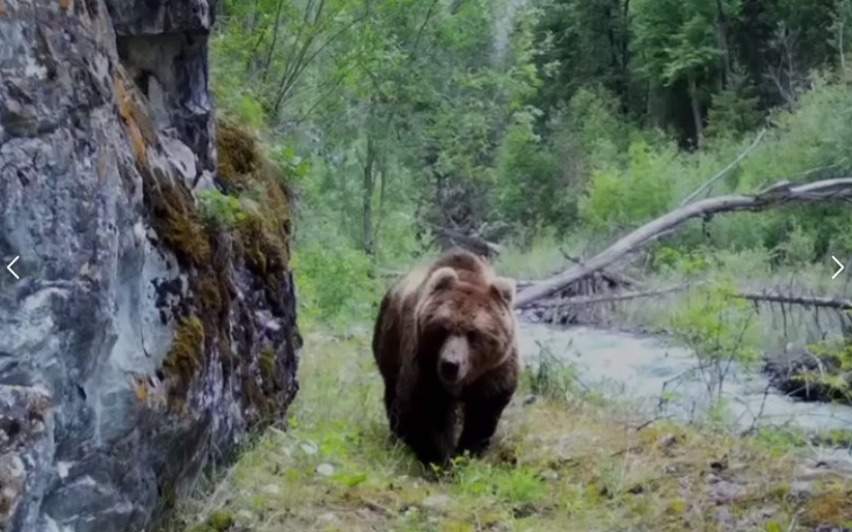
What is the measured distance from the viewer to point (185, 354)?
376 cm

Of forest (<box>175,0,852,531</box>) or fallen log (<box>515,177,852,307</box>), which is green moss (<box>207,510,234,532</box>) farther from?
fallen log (<box>515,177,852,307</box>)

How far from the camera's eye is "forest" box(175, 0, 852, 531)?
4914 mm

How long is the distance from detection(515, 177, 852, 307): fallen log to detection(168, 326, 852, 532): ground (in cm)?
251

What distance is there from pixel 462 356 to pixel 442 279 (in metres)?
0.50

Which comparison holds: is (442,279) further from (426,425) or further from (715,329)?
(715,329)

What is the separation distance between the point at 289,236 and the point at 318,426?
953 mm

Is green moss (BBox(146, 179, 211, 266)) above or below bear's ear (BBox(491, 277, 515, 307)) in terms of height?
above

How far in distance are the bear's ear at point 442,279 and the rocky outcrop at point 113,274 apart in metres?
1.43

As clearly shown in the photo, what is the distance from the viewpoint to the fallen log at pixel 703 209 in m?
9.31

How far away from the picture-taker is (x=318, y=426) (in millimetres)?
5895

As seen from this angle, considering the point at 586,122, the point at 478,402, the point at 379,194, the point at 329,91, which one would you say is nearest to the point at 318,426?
the point at 478,402

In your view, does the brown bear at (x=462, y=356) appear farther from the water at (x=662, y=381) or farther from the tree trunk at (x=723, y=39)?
the tree trunk at (x=723, y=39)

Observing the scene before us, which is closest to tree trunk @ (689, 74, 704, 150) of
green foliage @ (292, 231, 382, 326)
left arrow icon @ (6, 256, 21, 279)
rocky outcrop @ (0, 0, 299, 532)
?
green foliage @ (292, 231, 382, 326)

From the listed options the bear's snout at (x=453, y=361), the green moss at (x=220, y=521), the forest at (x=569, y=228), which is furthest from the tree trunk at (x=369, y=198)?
the green moss at (x=220, y=521)
